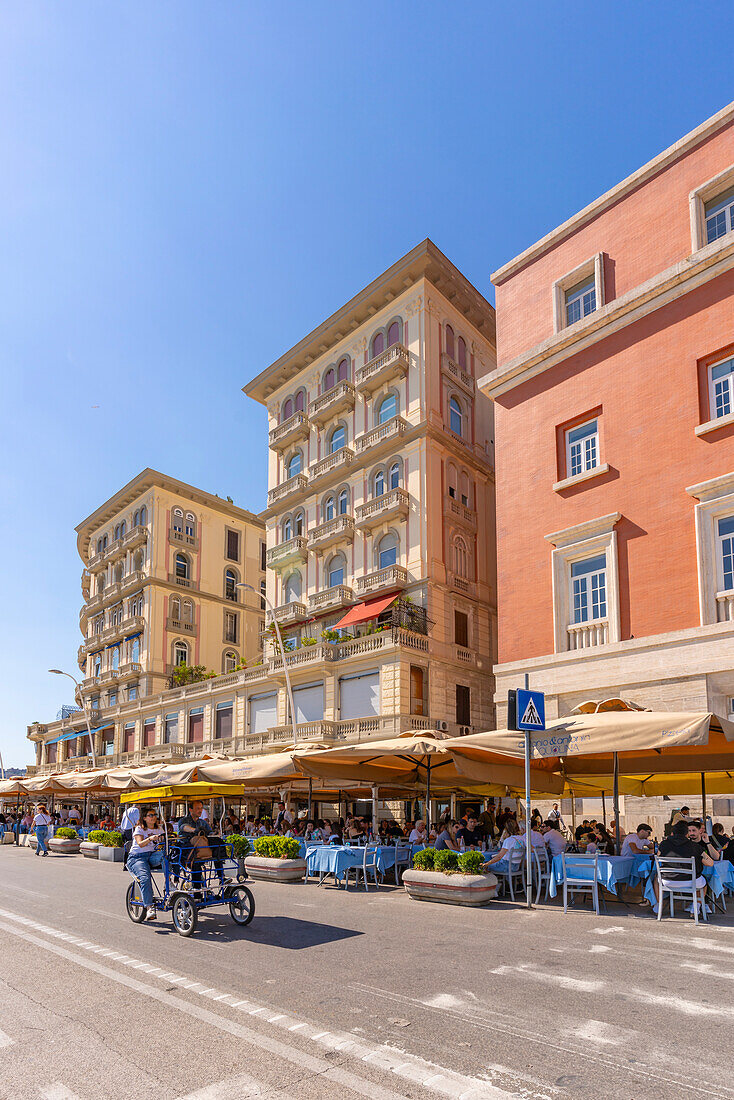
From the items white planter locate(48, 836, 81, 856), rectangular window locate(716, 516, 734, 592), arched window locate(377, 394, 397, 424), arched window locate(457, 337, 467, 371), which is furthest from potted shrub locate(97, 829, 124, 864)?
arched window locate(457, 337, 467, 371)

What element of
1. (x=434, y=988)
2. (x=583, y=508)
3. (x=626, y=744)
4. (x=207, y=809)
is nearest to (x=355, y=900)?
(x=626, y=744)

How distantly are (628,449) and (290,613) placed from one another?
21602 millimetres

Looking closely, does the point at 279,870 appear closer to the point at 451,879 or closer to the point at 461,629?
the point at 451,879

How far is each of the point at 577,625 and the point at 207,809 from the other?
2254cm

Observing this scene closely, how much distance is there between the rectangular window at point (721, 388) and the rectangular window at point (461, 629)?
16855 mm

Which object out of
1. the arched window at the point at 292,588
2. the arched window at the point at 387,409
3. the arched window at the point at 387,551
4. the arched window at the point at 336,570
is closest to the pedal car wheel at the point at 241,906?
the arched window at the point at 387,551

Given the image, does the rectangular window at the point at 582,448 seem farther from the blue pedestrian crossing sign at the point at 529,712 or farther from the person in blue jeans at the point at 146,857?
the person in blue jeans at the point at 146,857

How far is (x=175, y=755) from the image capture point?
4453cm

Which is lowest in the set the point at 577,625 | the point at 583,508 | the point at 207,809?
the point at 207,809

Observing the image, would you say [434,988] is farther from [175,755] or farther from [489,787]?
[175,755]

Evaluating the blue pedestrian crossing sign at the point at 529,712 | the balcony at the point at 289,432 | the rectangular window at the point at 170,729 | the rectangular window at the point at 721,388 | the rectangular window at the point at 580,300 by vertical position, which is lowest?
the rectangular window at the point at 170,729

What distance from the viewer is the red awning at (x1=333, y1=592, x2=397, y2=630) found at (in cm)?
3328

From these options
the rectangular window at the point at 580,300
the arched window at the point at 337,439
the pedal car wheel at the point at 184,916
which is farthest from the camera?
the arched window at the point at 337,439

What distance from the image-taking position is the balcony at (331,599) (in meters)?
35.9
